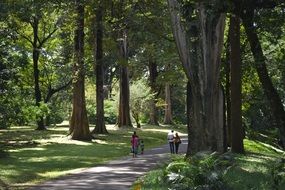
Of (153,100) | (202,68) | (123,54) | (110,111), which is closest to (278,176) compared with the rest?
(202,68)

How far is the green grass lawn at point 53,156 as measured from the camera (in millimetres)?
19781

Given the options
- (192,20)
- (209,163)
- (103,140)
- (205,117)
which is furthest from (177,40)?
(103,140)

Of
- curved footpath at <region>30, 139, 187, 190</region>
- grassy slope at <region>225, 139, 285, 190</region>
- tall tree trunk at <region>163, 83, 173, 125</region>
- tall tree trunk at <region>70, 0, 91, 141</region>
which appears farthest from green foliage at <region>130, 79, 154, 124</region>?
grassy slope at <region>225, 139, 285, 190</region>

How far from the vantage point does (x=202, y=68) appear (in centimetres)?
2097

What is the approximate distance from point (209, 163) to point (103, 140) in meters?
25.5

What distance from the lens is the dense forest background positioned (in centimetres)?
1806

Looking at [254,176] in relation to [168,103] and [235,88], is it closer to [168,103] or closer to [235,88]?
[235,88]

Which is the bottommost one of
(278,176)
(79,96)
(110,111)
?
(278,176)

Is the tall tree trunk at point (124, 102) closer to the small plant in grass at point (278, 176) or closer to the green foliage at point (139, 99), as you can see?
the green foliage at point (139, 99)

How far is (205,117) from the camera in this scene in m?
21.2

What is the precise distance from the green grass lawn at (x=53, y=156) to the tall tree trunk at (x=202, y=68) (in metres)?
5.60

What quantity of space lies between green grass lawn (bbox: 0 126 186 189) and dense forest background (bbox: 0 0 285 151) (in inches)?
71.2

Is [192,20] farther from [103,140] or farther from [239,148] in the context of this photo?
[103,140]

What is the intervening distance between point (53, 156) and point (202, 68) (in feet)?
34.0
